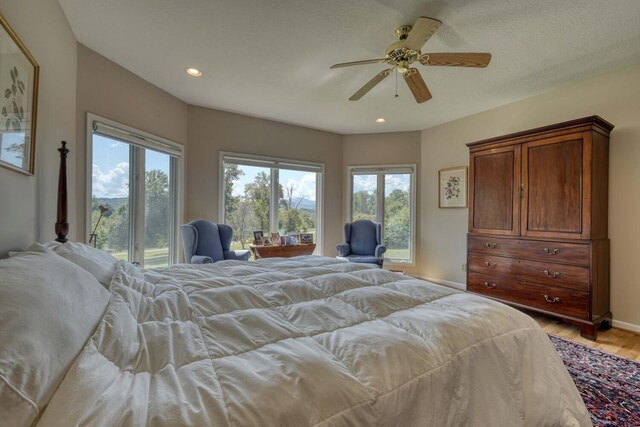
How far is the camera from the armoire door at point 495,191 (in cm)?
317

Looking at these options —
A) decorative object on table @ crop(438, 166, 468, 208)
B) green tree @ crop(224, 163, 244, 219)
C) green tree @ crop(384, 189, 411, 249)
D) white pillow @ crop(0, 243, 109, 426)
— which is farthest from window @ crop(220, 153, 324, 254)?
white pillow @ crop(0, 243, 109, 426)

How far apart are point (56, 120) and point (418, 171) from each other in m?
4.51

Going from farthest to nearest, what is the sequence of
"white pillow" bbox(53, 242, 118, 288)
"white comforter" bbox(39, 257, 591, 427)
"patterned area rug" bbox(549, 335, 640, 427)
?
"patterned area rug" bbox(549, 335, 640, 427) < "white pillow" bbox(53, 242, 118, 288) < "white comforter" bbox(39, 257, 591, 427)

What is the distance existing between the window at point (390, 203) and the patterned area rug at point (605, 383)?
2.74 m

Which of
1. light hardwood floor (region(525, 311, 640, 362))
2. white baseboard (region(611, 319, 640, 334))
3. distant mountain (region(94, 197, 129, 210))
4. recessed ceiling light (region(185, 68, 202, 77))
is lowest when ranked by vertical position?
light hardwood floor (region(525, 311, 640, 362))

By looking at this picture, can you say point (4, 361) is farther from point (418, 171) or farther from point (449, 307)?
point (418, 171)

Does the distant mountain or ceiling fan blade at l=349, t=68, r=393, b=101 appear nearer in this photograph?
ceiling fan blade at l=349, t=68, r=393, b=101

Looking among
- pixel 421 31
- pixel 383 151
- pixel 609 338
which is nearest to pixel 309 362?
pixel 421 31

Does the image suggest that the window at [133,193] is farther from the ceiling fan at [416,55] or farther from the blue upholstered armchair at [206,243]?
the ceiling fan at [416,55]

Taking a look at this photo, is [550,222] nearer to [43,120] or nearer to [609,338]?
[609,338]

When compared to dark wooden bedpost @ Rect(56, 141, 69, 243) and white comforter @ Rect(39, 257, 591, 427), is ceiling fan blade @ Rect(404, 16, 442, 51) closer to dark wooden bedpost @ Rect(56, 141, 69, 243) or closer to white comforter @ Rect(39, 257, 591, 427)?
white comforter @ Rect(39, 257, 591, 427)

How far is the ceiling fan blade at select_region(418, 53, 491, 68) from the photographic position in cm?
205

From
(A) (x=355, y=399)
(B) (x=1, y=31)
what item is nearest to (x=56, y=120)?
(B) (x=1, y=31)

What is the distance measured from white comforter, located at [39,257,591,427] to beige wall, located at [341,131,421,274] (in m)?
3.74
